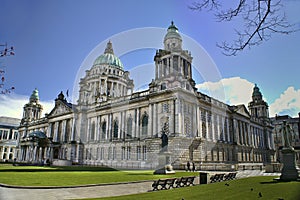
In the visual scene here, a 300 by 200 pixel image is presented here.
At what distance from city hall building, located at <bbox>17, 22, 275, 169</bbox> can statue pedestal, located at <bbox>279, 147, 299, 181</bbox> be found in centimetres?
1382

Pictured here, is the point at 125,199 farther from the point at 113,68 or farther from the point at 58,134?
the point at 113,68

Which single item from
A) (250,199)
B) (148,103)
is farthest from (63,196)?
(148,103)

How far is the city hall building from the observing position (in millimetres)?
38219

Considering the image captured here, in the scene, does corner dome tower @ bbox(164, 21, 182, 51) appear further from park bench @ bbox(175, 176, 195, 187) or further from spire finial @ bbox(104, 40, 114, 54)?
spire finial @ bbox(104, 40, 114, 54)

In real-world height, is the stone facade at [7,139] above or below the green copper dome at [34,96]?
below

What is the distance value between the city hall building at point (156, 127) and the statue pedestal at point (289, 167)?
13822mm

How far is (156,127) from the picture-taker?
3944 cm

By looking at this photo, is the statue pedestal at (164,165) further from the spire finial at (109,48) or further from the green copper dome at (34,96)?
the green copper dome at (34,96)

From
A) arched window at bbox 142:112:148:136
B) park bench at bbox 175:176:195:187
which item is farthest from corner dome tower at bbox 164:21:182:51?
park bench at bbox 175:176:195:187

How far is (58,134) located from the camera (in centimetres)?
6288

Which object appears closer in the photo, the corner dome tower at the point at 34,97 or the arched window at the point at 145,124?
the arched window at the point at 145,124

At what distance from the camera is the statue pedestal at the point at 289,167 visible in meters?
17.5

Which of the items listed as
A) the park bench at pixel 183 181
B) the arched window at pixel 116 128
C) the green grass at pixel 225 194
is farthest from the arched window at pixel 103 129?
the green grass at pixel 225 194

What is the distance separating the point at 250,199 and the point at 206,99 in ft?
122
